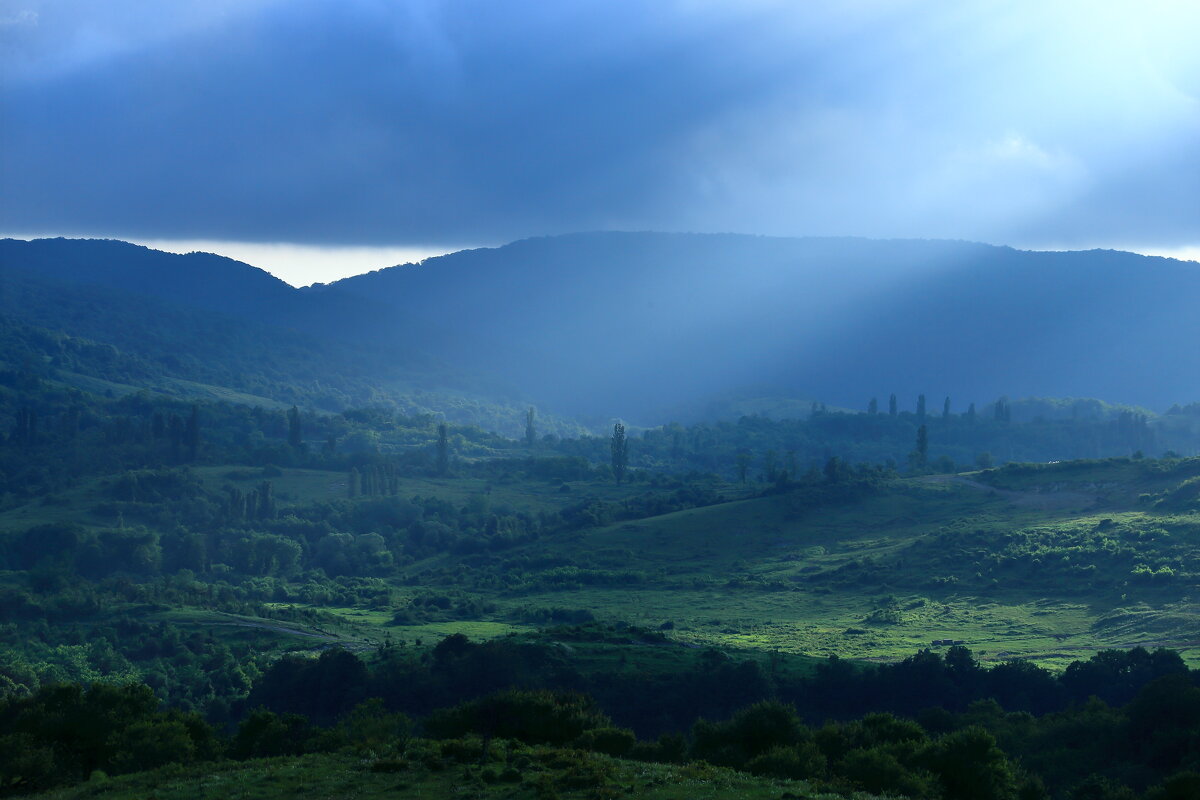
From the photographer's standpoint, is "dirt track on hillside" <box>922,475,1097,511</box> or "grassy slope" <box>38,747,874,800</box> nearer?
"grassy slope" <box>38,747,874,800</box>

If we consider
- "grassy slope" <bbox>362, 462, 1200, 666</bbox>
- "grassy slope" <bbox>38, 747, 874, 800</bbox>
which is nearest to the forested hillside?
"grassy slope" <bbox>38, 747, 874, 800</bbox>

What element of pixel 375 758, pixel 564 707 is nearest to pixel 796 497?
pixel 564 707

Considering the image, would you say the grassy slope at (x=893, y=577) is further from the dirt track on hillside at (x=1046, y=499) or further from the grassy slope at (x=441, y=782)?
the grassy slope at (x=441, y=782)

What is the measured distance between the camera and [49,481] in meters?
197

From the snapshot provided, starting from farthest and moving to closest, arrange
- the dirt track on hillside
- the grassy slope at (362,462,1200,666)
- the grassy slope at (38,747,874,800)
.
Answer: the dirt track on hillside < the grassy slope at (362,462,1200,666) < the grassy slope at (38,747,874,800)

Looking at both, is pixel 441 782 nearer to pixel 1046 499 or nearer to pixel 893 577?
pixel 893 577

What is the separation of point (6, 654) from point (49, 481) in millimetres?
104278

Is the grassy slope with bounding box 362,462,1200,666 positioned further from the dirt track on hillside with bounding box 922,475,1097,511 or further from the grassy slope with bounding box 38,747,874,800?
the grassy slope with bounding box 38,747,874,800

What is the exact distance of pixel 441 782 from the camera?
39.4 metres

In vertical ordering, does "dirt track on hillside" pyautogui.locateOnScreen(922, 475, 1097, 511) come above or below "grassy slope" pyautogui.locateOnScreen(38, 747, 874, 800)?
above

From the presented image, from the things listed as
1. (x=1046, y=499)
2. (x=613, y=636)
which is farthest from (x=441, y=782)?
(x=1046, y=499)

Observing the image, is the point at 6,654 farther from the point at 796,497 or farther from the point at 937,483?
the point at 937,483

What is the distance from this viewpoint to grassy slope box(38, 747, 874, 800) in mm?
37031

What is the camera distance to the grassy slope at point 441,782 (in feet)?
121
